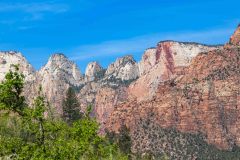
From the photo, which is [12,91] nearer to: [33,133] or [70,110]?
[33,133]

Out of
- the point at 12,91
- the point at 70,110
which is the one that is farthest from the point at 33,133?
the point at 70,110

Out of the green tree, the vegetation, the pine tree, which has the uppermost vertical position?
the pine tree

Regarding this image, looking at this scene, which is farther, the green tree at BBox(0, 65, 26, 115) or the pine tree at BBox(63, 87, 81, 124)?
the pine tree at BBox(63, 87, 81, 124)

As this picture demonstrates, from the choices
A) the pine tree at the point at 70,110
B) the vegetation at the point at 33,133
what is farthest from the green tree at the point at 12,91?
the pine tree at the point at 70,110

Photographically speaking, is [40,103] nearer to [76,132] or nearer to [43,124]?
[43,124]

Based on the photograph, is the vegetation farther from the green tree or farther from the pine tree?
the pine tree

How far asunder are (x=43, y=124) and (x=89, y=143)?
3990 mm

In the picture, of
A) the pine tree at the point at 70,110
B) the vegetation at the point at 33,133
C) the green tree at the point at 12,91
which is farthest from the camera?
the pine tree at the point at 70,110

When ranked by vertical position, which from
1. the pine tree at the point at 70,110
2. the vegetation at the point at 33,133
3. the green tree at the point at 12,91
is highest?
the pine tree at the point at 70,110

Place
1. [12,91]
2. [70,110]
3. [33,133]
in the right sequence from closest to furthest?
[12,91]
[33,133]
[70,110]

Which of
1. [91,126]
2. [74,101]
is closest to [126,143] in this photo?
[74,101]

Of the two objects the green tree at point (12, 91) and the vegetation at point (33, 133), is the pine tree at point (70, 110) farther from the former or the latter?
the green tree at point (12, 91)

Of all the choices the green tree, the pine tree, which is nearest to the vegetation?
the green tree

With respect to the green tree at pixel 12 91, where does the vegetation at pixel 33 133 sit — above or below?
below
